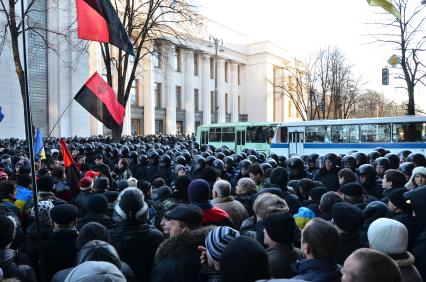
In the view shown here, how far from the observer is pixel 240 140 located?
99.5ft

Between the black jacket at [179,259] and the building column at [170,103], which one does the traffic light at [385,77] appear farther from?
the building column at [170,103]

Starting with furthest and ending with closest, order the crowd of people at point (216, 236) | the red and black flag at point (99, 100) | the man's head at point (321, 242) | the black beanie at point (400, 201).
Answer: the red and black flag at point (99, 100) → the black beanie at point (400, 201) → the man's head at point (321, 242) → the crowd of people at point (216, 236)

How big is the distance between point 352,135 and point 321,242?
21.6 meters

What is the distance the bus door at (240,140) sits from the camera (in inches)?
1184

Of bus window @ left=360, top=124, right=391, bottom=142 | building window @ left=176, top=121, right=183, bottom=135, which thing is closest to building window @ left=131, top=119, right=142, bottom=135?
building window @ left=176, top=121, right=183, bottom=135

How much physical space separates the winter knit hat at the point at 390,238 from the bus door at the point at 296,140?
23.1 meters

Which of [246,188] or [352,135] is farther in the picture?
[352,135]

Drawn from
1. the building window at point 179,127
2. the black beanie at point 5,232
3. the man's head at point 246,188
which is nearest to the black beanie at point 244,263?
the black beanie at point 5,232

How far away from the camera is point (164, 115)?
53.6 meters

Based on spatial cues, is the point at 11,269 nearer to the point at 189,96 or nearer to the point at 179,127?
the point at 179,127

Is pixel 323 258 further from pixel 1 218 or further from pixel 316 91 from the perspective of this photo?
pixel 316 91

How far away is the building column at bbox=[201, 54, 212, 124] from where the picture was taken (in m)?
61.2

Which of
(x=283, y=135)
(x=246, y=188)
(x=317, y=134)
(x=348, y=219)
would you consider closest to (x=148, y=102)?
(x=283, y=135)

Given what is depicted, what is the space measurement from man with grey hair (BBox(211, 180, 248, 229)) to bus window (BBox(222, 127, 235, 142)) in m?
25.7
